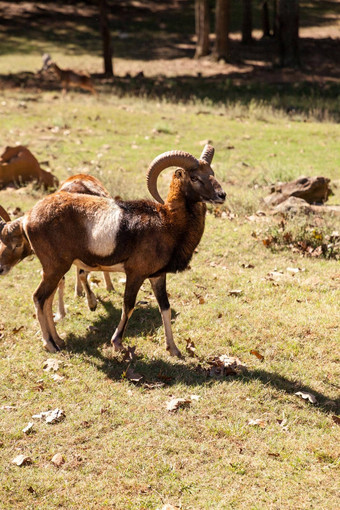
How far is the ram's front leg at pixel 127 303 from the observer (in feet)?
23.5

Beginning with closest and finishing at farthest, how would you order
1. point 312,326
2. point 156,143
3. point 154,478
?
point 154,478
point 312,326
point 156,143

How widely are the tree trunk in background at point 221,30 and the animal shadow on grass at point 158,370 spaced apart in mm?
24494

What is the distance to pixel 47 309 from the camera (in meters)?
7.48

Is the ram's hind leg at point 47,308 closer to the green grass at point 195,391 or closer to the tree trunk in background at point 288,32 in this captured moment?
the green grass at point 195,391

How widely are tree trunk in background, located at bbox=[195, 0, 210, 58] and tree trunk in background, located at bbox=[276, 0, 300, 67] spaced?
11.7 ft

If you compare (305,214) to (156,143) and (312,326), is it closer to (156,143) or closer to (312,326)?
(312,326)

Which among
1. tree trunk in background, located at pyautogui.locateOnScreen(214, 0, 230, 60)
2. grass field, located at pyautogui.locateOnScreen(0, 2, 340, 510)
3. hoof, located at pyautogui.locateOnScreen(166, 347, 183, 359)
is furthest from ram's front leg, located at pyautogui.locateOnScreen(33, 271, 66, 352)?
tree trunk in background, located at pyautogui.locateOnScreen(214, 0, 230, 60)

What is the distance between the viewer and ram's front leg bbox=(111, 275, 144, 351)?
7168mm

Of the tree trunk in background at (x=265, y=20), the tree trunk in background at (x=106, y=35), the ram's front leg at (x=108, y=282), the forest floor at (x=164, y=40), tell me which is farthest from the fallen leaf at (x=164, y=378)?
the tree trunk in background at (x=265, y=20)

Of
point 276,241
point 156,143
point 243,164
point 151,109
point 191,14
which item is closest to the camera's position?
point 276,241

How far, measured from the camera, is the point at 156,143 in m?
16.9

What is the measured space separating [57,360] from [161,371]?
4.13ft

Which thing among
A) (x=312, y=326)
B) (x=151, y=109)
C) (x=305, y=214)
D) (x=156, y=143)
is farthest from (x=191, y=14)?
(x=312, y=326)

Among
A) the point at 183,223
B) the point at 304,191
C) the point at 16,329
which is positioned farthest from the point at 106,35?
the point at 183,223
